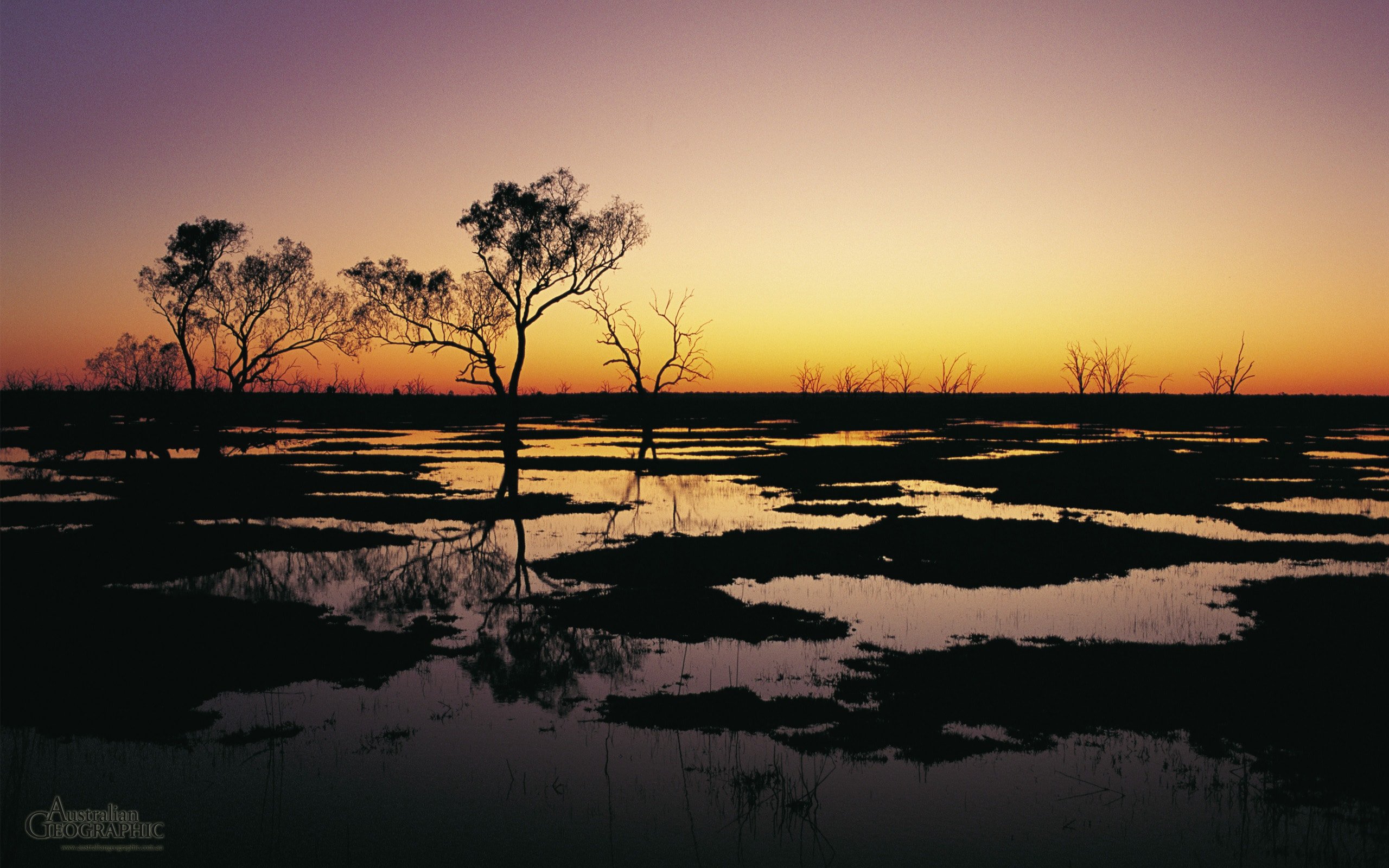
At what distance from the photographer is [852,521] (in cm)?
2811

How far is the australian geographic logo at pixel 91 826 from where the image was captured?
8.66 m

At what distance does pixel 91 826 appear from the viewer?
28.9ft

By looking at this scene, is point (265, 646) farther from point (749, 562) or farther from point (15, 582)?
point (749, 562)

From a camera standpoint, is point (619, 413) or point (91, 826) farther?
point (619, 413)

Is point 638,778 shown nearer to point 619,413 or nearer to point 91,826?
point 91,826

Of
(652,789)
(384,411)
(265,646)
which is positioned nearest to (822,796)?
(652,789)

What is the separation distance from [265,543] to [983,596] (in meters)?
18.4

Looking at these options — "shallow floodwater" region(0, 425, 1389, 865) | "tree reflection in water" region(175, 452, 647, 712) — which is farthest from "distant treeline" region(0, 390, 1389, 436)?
"shallow floodwater" region(0, 425, 1389, 865)

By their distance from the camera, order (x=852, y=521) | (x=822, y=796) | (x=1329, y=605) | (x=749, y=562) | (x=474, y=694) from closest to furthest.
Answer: (x=822, y=796)
(x=474, y=694)
(x=1329, y=605)
(x=749, y=562)
(x=852, y=521)

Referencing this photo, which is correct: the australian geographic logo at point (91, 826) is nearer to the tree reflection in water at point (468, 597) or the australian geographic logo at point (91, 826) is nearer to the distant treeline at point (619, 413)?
the tree reflection in water at point (468, 597)

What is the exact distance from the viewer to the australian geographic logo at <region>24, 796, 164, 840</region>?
341 inches

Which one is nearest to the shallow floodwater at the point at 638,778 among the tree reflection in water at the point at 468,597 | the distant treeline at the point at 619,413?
the tree reflection in water at the point at 468,597

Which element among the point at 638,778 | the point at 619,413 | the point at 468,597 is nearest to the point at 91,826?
the point at 638,778

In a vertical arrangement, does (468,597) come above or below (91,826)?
above
